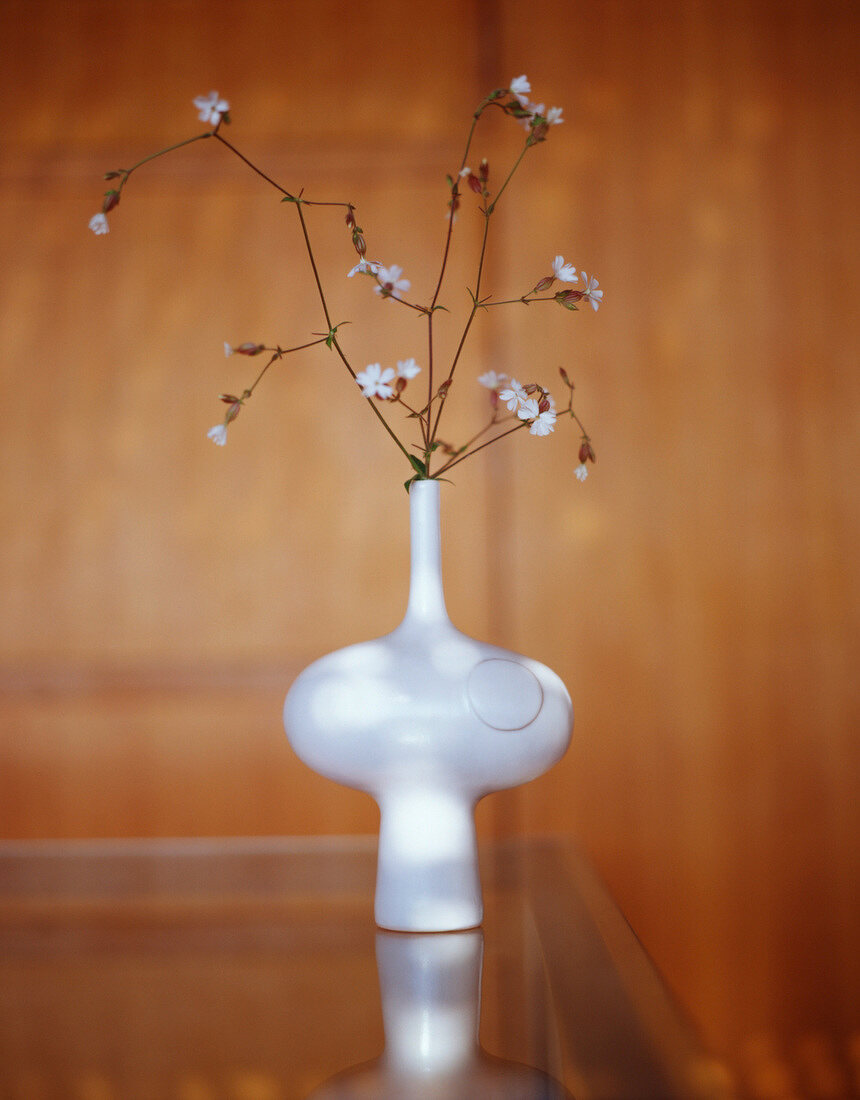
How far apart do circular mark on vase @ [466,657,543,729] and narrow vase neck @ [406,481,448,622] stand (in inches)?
3.6

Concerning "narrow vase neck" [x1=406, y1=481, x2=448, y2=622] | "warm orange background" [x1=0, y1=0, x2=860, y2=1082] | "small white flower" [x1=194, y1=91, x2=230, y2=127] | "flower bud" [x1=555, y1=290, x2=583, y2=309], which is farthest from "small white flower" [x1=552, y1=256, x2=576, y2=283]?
"warm orange background" [x1=0, y1=0, x2=860, y2=1082]

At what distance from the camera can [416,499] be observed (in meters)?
1.12

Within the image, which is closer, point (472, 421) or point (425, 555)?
point (425, 555)

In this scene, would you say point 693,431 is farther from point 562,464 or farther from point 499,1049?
point 499,1049

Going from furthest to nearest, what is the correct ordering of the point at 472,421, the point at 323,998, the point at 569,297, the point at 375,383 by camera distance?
the point at 472,421 → the point at 569,297 → the point at 375,383 → the point at 323,998

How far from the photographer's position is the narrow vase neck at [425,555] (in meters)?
1.11

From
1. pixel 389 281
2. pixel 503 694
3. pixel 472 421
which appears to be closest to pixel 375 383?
pixel 389 281

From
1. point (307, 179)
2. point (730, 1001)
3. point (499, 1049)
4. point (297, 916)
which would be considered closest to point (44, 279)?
point (307, 179)

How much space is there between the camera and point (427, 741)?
39.9 inches

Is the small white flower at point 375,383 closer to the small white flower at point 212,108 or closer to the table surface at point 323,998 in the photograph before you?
the small white flower at point 212,108

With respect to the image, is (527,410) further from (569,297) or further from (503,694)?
(503,694)

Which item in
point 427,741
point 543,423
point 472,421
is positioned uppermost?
point 472,421

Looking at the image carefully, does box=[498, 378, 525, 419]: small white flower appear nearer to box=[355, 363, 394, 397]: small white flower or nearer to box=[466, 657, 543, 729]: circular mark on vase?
box=[355, 363, 394, 397]: small white flower

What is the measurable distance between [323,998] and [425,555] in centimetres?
46
